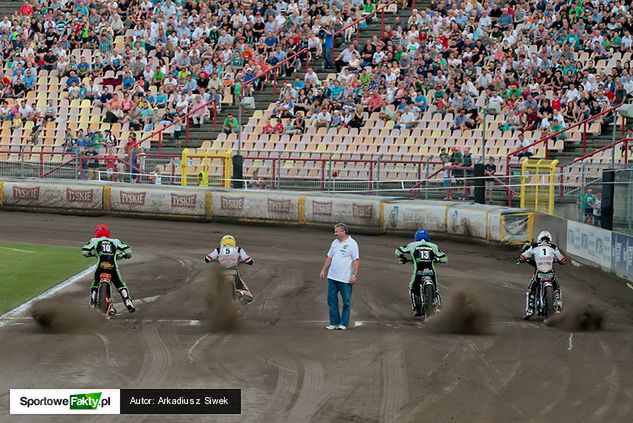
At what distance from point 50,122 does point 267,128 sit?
9.65 meters

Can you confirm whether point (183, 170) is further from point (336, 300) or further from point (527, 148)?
point (336, 300)

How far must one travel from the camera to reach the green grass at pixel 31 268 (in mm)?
23062

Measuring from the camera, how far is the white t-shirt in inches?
779

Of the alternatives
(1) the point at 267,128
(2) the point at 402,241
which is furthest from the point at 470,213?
(1) the point at 267,128

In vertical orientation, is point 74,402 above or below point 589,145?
below

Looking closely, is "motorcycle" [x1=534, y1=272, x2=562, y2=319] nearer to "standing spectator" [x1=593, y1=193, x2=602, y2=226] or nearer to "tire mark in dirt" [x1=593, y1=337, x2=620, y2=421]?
"tire mark in dirt" [x1=593, y1=337, x2=620, y2=421]

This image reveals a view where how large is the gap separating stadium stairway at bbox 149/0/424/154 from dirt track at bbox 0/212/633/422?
16.6 meters

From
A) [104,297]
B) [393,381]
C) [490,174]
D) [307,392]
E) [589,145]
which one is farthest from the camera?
[589,145]

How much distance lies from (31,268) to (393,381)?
13074 mm

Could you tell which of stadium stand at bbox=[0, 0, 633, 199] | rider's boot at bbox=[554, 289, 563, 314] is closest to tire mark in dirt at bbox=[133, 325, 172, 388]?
rider's boot at bbox=[554, 289, 563, 314]

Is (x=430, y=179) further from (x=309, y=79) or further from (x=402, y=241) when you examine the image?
(x=309, y=79)

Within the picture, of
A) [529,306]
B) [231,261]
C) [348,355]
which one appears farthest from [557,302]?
[231,261]

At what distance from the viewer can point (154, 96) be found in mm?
45125

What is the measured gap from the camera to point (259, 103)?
43781 mm
